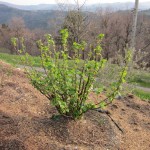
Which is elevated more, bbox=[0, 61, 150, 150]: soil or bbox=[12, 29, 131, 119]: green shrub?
bbox=[12, 29, 131, 119]: green shrub

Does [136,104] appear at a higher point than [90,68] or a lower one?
lower

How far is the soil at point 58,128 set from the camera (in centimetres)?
434

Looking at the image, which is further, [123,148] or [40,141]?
[123,148]

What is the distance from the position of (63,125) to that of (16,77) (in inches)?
157

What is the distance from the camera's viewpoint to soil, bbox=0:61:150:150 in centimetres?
434

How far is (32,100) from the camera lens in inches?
252

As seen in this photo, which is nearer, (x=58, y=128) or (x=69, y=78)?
(x=69, y=78)

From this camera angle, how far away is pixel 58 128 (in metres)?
4.71

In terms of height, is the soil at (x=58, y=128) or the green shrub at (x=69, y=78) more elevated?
the green shrub at (x=69, y=78)

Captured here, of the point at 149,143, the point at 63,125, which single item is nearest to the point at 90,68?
the point at 63,125

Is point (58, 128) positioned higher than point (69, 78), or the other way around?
point (69, 78)

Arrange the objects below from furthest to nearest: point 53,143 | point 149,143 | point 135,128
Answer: point 135,128
point 149,143
point 53,143

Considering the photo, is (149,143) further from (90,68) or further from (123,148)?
(90,68)

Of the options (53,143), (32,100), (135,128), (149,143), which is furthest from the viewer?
(32,100)
